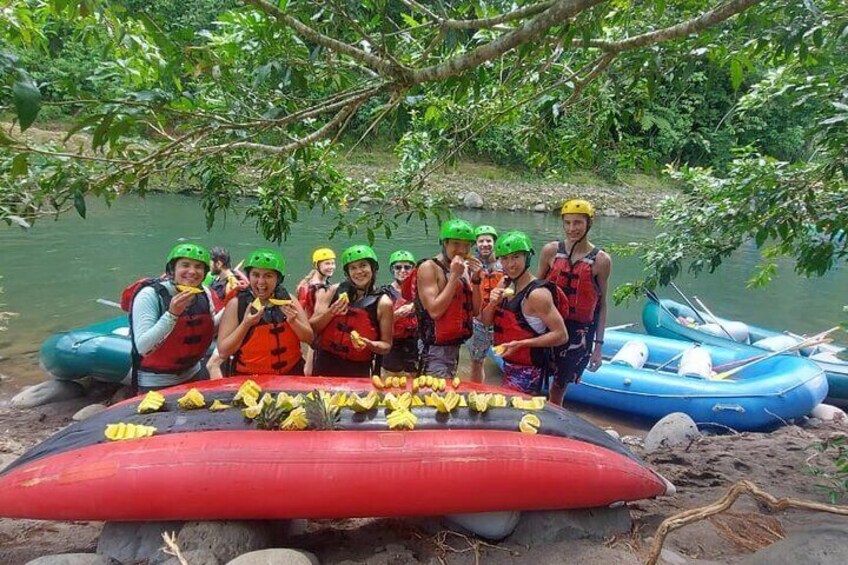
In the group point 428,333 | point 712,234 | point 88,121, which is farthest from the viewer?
point 712,234

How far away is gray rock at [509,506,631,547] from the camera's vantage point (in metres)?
2.99

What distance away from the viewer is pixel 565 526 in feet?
9.94

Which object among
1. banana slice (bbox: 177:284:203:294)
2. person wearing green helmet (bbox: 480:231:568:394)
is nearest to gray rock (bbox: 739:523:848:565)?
person wearing green helmet (bbox: 480:231:568:394)

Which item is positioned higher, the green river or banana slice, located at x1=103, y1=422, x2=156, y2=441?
banana slice, located at x1=103, y1=422, x2=156, y2=441

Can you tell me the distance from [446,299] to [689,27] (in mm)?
2058

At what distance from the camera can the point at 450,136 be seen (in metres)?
3.95

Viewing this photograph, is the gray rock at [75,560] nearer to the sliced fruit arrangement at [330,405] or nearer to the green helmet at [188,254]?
the sliced fruit arrangement at [330,405]

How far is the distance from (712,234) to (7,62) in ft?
15.9

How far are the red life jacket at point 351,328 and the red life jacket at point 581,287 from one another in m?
1.27

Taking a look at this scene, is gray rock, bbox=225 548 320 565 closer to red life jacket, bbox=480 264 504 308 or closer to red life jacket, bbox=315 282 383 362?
red life jacket, bbox=315 282 383 362

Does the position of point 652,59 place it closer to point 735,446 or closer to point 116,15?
point 116,15

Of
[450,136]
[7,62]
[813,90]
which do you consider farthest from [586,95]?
[7,62]

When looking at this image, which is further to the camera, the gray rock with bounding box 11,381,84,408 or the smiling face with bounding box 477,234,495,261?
the gray rock with bounding box 11,381,84,408

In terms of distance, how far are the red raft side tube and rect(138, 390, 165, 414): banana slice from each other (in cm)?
5
